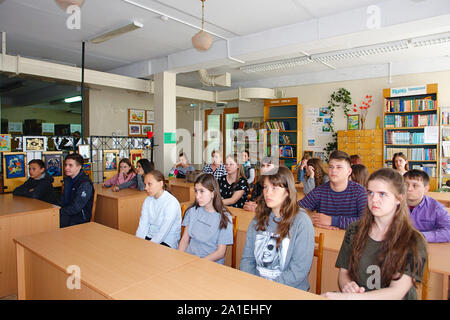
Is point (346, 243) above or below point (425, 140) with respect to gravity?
below

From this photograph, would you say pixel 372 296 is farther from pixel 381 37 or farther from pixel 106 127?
pixel 106 127

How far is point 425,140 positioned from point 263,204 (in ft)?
18.6

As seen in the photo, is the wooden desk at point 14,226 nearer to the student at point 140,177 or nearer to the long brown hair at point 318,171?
the student at point 140,177

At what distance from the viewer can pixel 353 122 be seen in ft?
23.9

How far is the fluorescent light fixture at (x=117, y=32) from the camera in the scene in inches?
179

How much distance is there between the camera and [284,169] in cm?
208

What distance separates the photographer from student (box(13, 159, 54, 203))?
4.03m

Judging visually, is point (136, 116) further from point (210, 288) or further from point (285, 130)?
point (210, 288)

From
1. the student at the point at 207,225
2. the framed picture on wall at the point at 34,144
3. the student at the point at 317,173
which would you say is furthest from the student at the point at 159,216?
the framed picture on wall at the point at 34,144

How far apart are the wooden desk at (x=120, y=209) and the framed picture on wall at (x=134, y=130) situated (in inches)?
156

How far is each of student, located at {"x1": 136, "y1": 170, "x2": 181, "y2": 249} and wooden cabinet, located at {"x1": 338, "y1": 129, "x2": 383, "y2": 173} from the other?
17.5 feet

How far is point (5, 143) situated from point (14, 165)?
1.56 feet

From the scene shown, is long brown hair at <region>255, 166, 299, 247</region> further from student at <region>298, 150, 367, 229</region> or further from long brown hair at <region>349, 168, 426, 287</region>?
student at <region>298, 150, 367, 229</region>
